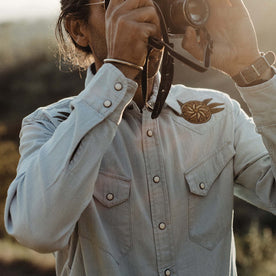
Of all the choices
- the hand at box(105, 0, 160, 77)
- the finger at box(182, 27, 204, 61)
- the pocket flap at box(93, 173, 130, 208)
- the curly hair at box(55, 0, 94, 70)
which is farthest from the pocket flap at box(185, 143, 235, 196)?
the curly hair at box(55, 0, 94, 70)

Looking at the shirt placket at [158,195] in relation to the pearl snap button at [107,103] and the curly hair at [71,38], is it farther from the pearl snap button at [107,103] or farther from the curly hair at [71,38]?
the curly hair at [71,38]

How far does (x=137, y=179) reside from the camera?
142 centimetres

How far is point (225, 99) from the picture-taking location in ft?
5.46

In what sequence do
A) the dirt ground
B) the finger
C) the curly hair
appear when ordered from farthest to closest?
the dirt ground < the curly hair < the finger

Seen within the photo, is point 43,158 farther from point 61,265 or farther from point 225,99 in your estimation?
point 225,99

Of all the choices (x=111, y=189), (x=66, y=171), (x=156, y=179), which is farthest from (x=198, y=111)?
(x=66, y=171)

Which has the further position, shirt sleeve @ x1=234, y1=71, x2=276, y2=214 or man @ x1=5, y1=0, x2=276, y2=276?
shirt sleeve @ x1=234, y1=71, x2=276, y2=214

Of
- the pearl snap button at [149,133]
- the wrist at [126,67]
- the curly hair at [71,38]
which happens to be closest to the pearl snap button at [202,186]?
the pearl snap button at [149,133]

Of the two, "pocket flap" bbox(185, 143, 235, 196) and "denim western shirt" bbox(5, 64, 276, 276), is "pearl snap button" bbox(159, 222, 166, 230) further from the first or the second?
"pocket flap" bbox(185, 143, 235, 196)

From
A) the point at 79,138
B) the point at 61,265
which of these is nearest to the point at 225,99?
the point at 79,138

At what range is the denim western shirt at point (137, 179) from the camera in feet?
3.76

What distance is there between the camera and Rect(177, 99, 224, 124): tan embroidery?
1589 millimetres

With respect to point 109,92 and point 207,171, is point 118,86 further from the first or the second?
point 207,171

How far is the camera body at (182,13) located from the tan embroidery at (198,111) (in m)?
0.33
